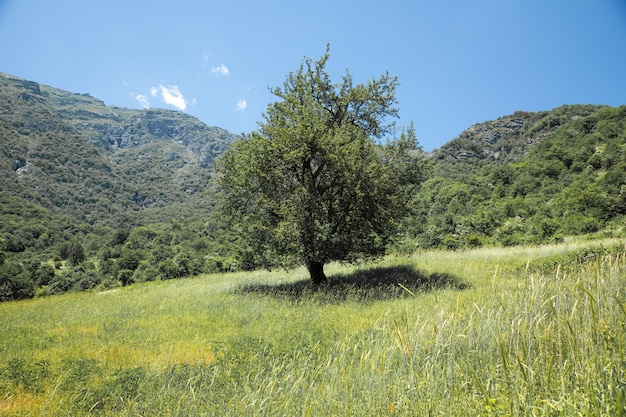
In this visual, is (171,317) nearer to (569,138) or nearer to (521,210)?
(521,210)

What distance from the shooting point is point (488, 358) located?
451 centimetres

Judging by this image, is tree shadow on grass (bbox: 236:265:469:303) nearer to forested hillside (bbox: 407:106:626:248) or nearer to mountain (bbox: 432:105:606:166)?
forested hillside (bbox: 407:106:626:248)

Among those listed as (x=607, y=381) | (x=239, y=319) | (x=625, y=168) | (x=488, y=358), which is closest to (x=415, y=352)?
(x=488, y=358)

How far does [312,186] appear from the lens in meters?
14.6

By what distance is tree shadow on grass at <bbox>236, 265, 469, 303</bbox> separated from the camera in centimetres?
1234

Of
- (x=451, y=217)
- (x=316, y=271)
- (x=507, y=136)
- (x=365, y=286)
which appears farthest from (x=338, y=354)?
(x=507, y=136)

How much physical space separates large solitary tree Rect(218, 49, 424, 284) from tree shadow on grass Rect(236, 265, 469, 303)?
1.25 m

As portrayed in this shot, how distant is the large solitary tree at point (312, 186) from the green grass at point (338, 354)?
6.87 ft

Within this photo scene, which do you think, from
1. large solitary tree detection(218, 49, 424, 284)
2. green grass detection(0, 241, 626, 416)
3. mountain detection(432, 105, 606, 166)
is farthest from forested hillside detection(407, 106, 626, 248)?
mountain detection(432, 105, 606, 166)

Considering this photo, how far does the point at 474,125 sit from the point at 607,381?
693ft

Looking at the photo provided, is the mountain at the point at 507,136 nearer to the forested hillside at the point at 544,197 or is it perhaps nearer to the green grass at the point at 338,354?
the forested hillside at the point at 544,197

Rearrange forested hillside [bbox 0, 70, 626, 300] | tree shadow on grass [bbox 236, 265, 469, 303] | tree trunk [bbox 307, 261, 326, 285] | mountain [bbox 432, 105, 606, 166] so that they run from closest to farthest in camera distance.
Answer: tree shadow on grass [bbox 236, 265, 469, 303], tree trunk [bbox 307, 261, 326, 285], forested hillside [bbox 0, 70, 626, 300], mountain [bbox 432, 105, 606, 166]

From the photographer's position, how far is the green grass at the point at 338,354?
3.45 m

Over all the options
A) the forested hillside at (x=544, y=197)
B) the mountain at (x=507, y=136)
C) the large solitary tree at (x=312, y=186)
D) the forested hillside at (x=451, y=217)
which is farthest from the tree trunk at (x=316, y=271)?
the mountain at (x=507, y=136)
